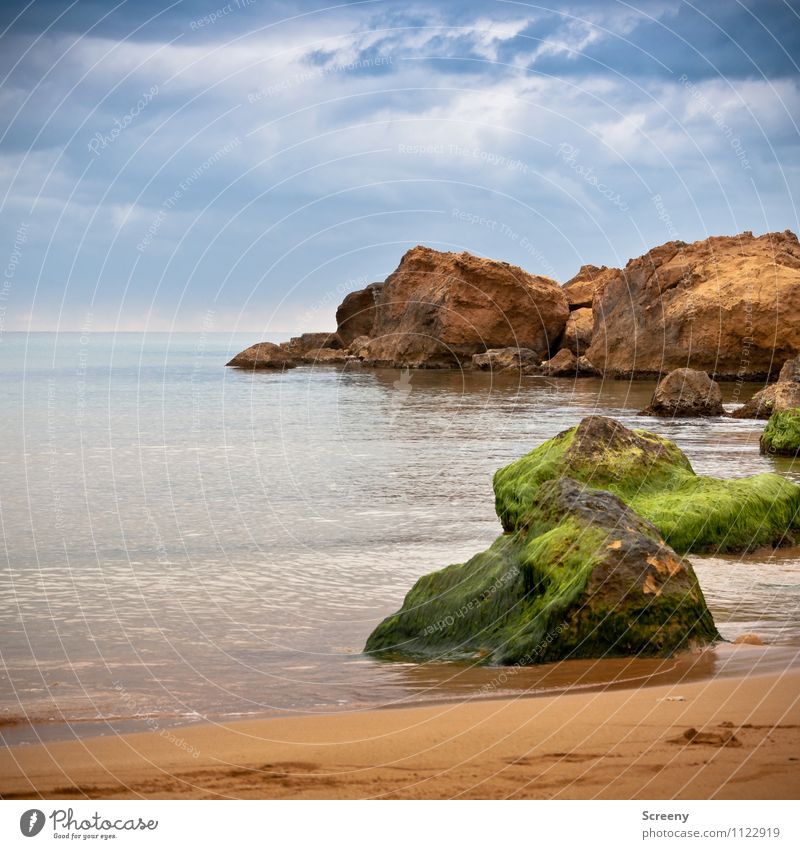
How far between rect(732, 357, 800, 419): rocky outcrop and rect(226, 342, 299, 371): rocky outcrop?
4269cm

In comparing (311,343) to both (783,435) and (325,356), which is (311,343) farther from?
(783,435)

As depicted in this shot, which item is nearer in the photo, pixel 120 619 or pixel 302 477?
pixel 120 619

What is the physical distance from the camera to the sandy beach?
4.74m

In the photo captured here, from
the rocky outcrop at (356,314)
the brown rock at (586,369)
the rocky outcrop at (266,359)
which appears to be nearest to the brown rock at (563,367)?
the brown rock at (586,369)

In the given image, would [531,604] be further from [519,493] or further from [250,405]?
[250,405]

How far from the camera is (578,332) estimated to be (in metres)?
62.0

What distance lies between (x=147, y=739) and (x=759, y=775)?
3.47 metres

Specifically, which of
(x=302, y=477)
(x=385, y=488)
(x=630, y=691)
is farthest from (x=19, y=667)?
(x=302, y=477)

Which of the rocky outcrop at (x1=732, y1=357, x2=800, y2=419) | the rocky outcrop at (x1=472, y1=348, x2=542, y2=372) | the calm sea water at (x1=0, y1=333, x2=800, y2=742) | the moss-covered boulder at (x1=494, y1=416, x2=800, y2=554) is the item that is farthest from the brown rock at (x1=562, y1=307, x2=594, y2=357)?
the moss-covered boulder at (x1=494, y1=416, x2=800, y2=554)

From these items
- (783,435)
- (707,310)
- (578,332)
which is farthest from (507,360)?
(783,435)

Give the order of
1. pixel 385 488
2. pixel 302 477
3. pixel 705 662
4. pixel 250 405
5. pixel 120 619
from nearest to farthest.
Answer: pixel 705 662, pixel 120 619, pixel 385 488, pixel 302 477, pixel 250 405

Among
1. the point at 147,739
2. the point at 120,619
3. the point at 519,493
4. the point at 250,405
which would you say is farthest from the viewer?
the point at 250,405

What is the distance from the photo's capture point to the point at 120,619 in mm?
9750

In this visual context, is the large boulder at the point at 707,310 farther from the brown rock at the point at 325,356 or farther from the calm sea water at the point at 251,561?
the brown rock at the point at 325,356
